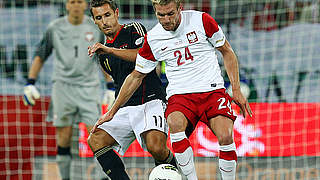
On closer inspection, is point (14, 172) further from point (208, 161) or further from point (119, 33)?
point (119, 33)

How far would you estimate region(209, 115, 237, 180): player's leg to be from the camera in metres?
4.09

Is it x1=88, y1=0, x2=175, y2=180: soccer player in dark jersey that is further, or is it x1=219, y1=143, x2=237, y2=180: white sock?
x1=88, y1=0, x2=175, y2=180: soccer player in dark jersey

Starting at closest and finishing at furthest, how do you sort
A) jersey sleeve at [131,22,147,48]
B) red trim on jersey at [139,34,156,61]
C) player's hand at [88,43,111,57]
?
player's hand at [88,43,111,57] < red trim on jersey at [139,34,156,61] < jersey sleeve at [131,22,147,48]

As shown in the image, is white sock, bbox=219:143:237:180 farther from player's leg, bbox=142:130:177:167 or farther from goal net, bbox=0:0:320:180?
goal net, bbox=0:0:320:180

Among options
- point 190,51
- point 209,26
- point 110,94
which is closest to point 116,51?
point 190,51

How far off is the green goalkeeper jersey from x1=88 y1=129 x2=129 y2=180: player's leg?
84.3 inches

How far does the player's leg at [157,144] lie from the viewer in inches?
176

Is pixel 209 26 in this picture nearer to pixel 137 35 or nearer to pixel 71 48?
pixel 137 35

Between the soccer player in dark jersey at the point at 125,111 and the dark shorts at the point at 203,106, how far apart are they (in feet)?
1.14

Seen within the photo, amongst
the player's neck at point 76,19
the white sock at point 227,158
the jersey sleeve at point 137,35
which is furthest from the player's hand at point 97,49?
the player's neck at point 76,19

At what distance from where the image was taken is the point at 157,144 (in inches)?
176

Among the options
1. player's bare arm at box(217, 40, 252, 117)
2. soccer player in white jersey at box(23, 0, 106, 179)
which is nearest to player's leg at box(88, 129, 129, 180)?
player's bare arm at box(217, 40, 252, 117)

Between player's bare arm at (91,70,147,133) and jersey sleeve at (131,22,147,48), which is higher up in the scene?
jersey sleeve at (131,22,147,48)

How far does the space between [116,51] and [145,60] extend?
0.84 feet
